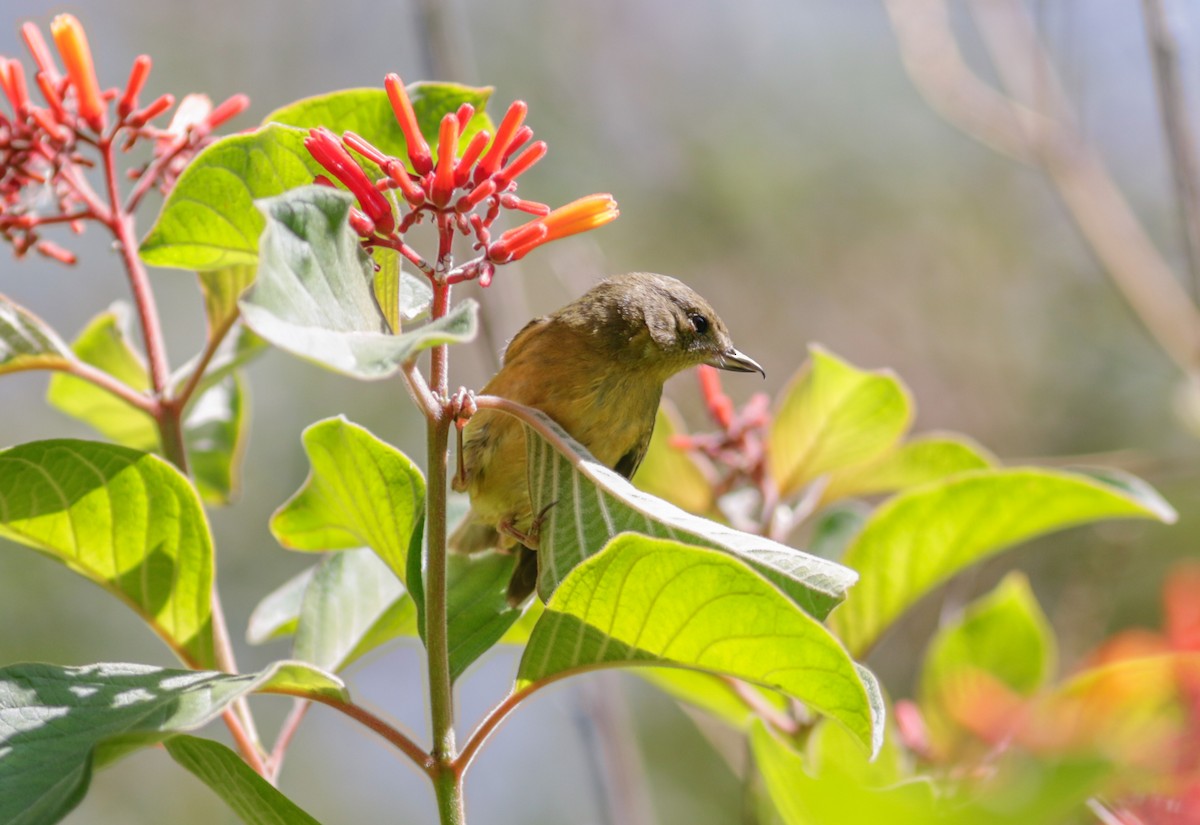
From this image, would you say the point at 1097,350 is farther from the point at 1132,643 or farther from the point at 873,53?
the point at 1132,643

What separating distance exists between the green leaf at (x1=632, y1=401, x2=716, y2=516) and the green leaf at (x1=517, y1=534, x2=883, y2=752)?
3.83 feet

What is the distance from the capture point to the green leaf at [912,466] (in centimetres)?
241

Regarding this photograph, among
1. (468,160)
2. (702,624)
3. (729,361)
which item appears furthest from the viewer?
(729,361)

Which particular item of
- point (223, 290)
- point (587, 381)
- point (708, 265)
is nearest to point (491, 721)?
point (223, 290)

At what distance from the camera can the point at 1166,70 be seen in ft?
8.54

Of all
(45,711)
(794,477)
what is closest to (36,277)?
(794,477)

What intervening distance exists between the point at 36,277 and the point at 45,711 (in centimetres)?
785

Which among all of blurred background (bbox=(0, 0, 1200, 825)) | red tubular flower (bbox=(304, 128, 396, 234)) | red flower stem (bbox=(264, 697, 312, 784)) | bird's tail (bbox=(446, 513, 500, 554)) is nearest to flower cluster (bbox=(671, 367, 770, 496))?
bird's tail (bbox=(446, 513, 500, 554))

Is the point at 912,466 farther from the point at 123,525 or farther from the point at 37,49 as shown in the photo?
the point at 37,49

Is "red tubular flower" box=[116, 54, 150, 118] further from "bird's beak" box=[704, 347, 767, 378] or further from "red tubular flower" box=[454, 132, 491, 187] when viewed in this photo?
"bird's beak" box=[704, 347, 767, 378]

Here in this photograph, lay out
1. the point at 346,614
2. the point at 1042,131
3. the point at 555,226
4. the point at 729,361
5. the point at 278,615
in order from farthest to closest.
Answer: the point at 1042,131 → the point at 729,361 → the point at 278,615 → the point at 346,614 → the point at 555,226

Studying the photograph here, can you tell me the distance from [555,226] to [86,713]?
31.1 inches

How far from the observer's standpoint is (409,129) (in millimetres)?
1479

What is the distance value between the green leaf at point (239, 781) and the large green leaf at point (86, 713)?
0.10m
